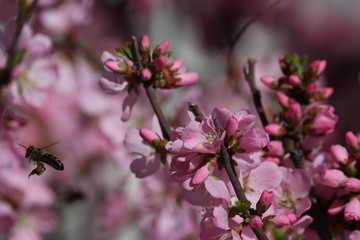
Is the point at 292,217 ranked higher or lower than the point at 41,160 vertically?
lower

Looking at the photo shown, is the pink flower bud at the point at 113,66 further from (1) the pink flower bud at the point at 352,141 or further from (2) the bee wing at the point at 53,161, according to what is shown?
(1) the pink flower bud at the point at 352,141

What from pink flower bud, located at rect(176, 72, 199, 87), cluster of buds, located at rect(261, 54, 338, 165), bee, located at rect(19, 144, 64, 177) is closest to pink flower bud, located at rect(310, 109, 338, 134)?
cluster of buds, located at rect(261, 54, 338, 165)

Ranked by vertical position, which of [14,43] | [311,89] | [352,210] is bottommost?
[352,210]

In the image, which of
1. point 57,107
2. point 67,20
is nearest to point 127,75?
point 67,20

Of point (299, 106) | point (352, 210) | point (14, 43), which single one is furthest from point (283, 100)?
point (14, 43)

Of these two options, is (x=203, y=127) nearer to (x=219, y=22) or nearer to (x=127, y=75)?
(x=127, y=75)

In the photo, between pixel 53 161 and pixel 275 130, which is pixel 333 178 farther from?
pixel 53 161

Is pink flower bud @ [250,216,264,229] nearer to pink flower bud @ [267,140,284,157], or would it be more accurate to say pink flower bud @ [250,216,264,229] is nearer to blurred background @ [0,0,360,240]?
pink flower bud @ [267,140,284,157]
